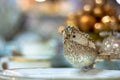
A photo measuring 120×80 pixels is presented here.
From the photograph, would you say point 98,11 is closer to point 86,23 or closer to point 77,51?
point 86,23

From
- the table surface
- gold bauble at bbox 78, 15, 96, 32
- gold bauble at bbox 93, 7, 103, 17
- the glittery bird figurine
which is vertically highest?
gold bauble at bbox 93, 7, 103, 17

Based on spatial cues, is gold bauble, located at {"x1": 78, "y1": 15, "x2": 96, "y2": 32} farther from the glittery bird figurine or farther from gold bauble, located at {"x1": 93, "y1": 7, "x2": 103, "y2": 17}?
the glittery bird figurine

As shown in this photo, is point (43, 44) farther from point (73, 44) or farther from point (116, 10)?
point (73, 44)

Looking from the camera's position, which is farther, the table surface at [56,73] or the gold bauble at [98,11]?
the gold bauble at [98,11]

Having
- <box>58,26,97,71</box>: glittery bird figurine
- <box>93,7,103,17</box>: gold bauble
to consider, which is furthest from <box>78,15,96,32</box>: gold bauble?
<box>58,26,97,71</box>: glittery bird figurine

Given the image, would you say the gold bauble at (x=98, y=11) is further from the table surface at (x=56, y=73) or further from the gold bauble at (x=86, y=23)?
the table surface at (x=56, y=73)

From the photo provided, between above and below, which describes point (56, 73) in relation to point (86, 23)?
below

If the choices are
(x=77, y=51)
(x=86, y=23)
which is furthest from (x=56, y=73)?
(x=86, y=23)

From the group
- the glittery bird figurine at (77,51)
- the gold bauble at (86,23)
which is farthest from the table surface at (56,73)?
the gold bauble at (86,23)

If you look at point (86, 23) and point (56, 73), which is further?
point (86, 23)

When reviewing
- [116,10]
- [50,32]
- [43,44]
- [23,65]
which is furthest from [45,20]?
[116,10]

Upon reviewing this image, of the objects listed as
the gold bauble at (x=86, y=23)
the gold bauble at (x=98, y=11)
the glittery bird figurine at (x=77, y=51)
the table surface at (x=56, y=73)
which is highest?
the gold bauble at (x=98, y=11)
